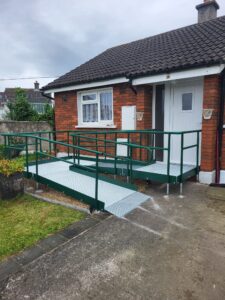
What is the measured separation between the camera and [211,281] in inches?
87.1

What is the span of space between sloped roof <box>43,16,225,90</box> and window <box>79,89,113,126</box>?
60 cm

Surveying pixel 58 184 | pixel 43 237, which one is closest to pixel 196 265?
pixel 43 237

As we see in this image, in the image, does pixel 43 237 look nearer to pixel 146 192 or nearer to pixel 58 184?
pixel 58 184

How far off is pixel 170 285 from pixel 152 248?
0.63 metres

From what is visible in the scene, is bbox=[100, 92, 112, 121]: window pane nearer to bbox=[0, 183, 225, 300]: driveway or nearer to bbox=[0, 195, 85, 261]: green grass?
bbox=[0, 195, 85, 261]: green grass

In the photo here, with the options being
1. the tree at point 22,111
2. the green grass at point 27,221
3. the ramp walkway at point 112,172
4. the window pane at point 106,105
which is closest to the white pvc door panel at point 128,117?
the ramp walkway at point 112,172

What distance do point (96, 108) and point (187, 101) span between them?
3257 mm

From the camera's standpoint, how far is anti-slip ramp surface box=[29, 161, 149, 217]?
3993 millimetres

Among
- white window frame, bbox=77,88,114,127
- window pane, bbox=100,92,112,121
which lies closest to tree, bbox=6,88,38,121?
white window frame, bbox=77,88,114,127

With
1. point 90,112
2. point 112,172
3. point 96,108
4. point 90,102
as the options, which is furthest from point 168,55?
point 112,172

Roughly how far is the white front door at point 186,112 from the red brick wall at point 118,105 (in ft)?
1.90

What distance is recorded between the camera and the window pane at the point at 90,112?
26.7 ft

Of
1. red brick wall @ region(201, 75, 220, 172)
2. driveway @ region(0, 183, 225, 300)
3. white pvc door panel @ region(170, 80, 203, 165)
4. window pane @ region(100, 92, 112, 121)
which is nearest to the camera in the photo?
driveway @ region(0, 183, 225, 300)

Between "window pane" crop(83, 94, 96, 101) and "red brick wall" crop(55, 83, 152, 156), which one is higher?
"window pane" crop(83, 94, 96, 101)
